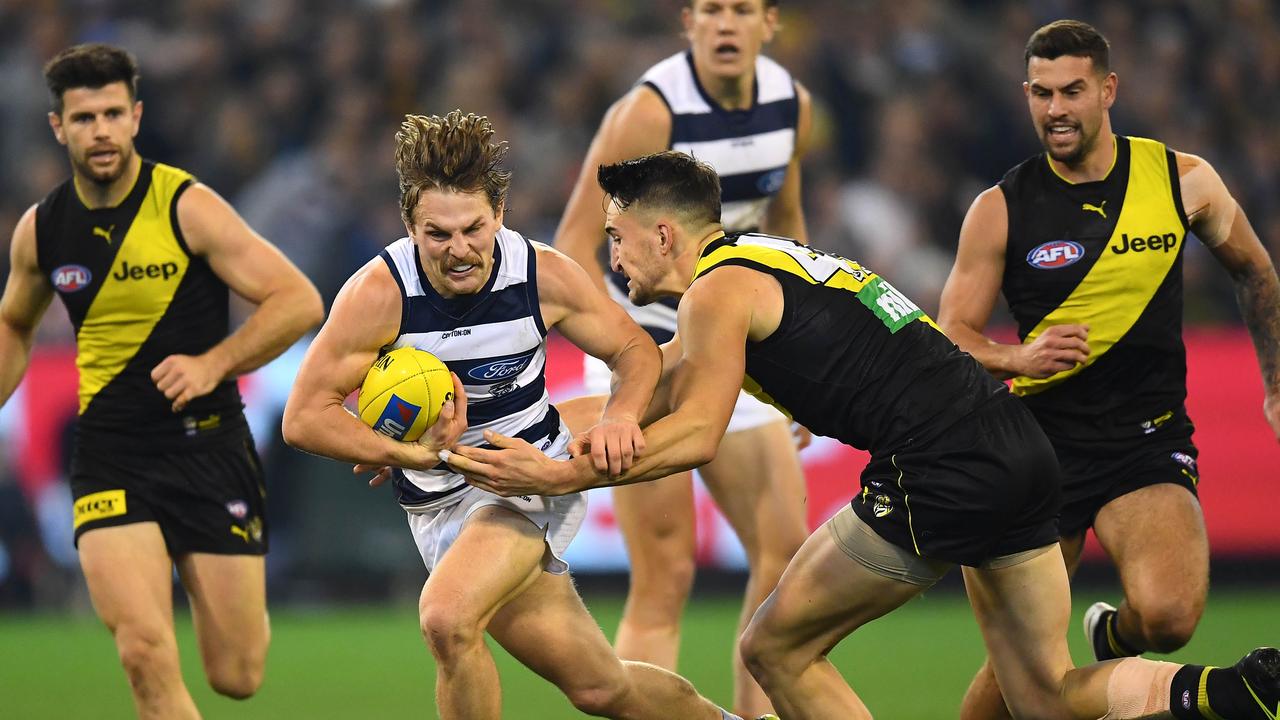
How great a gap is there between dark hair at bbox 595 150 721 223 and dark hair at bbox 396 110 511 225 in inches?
16.0

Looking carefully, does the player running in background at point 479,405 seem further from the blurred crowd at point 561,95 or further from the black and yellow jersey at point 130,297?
the blurred crowd at point 561,95

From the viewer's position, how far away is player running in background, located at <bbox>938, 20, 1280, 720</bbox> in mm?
6438

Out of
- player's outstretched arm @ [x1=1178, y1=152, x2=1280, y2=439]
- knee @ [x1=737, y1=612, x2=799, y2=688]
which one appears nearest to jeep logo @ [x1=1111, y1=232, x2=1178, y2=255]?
player's outstretched arm @ [x1=1178, y1=152, x2=1280, y2=439]

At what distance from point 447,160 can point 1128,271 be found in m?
2.76

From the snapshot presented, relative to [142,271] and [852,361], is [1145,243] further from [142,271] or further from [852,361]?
[142,271]

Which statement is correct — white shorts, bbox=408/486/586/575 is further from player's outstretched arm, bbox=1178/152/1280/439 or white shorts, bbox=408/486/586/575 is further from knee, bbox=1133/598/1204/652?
player's outstretched arm, bbox=1178/152/1280/439

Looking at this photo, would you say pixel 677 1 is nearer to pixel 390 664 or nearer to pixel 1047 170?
pixel 390 664

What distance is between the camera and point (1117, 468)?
21.4ft

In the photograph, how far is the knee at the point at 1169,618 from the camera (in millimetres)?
6184

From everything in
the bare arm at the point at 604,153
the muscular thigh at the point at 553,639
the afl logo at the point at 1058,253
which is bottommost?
→ the muscular thigh at the point at 553,639

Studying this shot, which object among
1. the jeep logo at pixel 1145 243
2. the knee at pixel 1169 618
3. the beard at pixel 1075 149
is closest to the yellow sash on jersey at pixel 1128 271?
the jeep logo at pixel 1145 243

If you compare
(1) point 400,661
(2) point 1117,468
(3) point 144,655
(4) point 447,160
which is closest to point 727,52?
(4) point 447,160

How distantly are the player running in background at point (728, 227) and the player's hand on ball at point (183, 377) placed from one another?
5.28 feet

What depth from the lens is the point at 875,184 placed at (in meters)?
13.7
